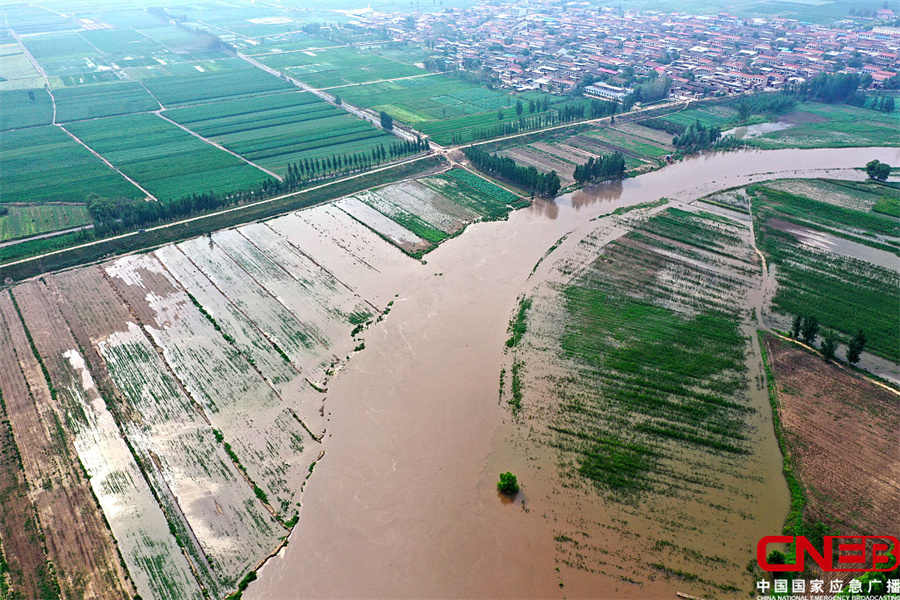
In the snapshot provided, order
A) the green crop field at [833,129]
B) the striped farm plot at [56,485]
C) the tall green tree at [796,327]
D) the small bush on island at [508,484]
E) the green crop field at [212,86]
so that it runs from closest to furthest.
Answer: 1. the striped farm plot at [56,485]
2. the small bush on island at [508,484]
3. the tall green tree at [796,327]
4. the green crop field at [833,129]
5. the green crop field at [212,86]

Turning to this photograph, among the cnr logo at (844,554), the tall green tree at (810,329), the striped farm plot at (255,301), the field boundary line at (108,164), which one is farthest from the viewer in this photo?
the field boundary line at (108,164)

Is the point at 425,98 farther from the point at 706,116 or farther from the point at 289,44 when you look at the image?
the point at 289,44

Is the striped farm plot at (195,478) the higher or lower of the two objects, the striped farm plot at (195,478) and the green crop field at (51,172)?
the lower

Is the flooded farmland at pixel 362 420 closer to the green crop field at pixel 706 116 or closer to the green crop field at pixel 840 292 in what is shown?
the green crop field at pixel 840 292

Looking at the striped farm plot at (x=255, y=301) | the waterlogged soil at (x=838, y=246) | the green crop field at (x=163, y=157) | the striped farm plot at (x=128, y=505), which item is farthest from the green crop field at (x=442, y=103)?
the striped farm plot at (x=128, y=505)

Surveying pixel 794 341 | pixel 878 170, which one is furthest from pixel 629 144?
pixel 794 341

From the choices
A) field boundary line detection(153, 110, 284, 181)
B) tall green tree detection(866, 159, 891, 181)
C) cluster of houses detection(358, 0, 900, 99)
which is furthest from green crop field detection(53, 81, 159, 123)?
tall green tree detection(866, 159, 891, 181)

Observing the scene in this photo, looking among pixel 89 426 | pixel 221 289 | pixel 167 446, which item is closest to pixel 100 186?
pixel 221 289

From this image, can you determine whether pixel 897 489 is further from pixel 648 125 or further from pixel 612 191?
pixel 648 125
